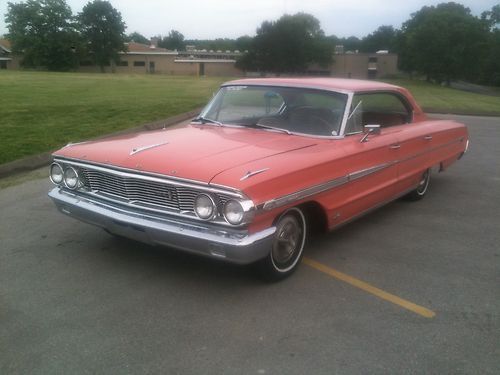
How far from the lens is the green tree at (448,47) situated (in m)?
59.1

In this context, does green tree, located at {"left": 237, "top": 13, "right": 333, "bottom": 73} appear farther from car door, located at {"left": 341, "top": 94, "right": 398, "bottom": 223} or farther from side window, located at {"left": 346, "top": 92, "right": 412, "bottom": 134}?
car door, located at {"left": 341, "top": 94, "right": 398, "bottom": 223}

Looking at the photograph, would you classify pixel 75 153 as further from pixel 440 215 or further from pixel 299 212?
pixel 440 215

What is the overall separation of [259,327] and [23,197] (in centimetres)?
411

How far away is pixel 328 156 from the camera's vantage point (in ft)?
13.7

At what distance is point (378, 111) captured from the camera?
5.48 metres

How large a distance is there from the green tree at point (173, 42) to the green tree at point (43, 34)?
1833 inches

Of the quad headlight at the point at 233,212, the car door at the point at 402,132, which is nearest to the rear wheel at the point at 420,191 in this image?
the car door at the point at 402,132

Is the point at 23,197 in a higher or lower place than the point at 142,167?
lower

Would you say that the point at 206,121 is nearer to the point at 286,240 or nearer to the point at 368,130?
the point at 368,130

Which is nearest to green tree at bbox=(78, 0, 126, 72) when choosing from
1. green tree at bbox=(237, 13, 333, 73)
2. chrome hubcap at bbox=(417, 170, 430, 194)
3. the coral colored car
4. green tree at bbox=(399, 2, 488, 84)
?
green tree at bbox=(237, 13, 333, 73)

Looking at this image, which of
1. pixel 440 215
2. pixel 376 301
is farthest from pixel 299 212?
pixel 440 215

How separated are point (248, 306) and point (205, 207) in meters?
0.75

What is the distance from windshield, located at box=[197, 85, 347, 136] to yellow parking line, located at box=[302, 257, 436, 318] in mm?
1199

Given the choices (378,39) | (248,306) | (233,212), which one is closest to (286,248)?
(248,306)
